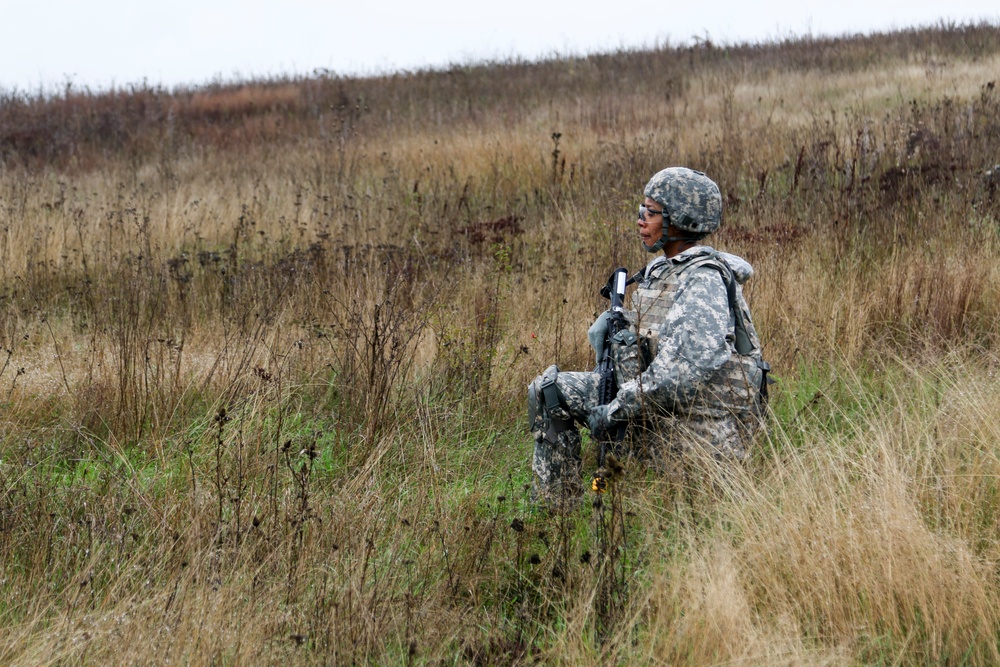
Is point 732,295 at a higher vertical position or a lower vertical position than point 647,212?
lower

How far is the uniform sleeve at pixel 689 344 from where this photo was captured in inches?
111

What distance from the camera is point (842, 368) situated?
4.23 meters

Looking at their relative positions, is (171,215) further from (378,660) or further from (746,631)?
(746,631)

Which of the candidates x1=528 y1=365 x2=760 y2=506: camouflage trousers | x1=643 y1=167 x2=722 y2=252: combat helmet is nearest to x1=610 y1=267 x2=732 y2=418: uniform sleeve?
x1=528 y1=365 x2=760 y2=506: camouflage trousers

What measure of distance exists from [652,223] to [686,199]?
5.7 inches

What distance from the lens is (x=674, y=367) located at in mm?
2840

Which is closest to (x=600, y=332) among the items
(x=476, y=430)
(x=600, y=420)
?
(x=600, y=420)

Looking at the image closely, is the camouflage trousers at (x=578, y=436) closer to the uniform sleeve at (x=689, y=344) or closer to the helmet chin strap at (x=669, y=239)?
the uniform sleeve at (x=689, y=344)

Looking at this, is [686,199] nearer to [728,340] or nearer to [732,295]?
[732,295]

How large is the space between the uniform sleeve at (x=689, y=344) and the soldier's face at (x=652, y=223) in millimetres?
291

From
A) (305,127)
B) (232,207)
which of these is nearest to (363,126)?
(305,127)

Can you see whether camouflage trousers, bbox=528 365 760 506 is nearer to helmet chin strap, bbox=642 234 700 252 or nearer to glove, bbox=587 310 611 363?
glove, bbox=587 310 611 363

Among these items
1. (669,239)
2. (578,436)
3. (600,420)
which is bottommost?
(578,436)

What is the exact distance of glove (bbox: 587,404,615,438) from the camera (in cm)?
300
